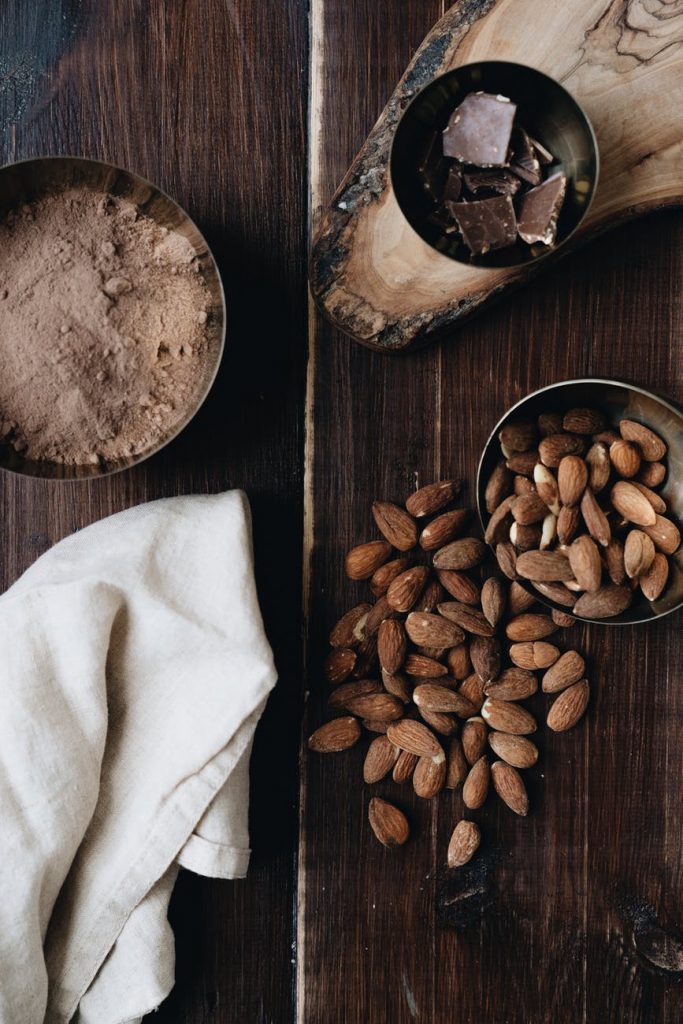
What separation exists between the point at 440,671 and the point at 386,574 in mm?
A: 117

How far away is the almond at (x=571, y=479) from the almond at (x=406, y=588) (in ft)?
0.54

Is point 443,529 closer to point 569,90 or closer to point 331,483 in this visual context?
point 331,483

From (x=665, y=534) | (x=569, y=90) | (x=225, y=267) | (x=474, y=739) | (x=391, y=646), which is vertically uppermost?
(x=569, y=90)

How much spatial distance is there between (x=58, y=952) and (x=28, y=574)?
1.22 feet

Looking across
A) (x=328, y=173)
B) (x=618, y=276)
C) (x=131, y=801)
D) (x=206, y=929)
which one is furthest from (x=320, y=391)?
Answer: (x=206, y=929)

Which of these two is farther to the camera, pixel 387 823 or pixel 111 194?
pixel 387 823

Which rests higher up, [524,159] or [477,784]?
[524,159]

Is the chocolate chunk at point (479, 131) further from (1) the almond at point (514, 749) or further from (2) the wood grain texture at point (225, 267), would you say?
(1) the almond at point (514, 749)

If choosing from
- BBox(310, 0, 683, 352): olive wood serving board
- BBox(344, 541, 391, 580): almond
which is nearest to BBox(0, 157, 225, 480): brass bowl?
BBox(310, 0, 683, 352): olive wood serving board

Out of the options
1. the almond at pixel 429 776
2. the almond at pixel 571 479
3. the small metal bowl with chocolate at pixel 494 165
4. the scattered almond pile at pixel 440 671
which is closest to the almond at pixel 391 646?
the scattered almond pile at pixel 440 671

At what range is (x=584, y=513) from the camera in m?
0.83

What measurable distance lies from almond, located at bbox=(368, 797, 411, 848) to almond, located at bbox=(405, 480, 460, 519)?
31 cm

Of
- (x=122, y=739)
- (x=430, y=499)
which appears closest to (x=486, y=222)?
(x=430, y=499)

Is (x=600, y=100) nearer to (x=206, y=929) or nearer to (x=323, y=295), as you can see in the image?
(x=323, y=295)
